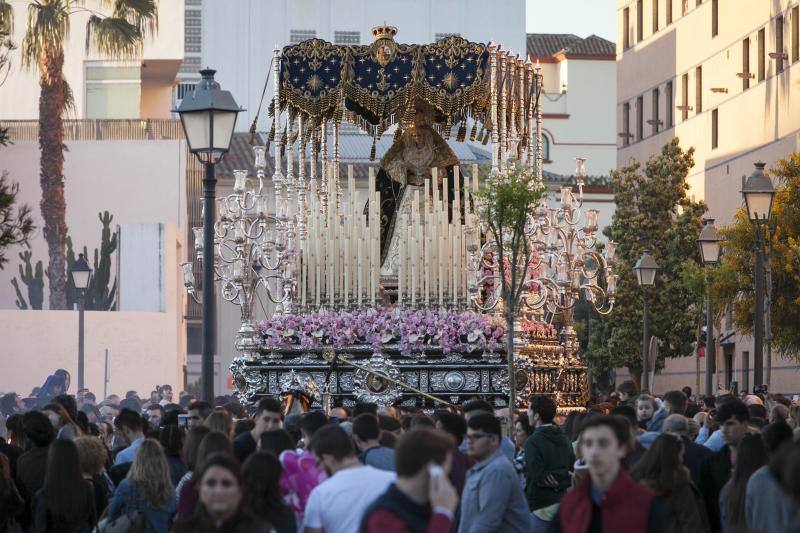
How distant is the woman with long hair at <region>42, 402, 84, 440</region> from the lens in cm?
1447

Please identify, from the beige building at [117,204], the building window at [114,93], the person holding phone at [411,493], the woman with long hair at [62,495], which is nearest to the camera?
the person holding phone at [411,493]

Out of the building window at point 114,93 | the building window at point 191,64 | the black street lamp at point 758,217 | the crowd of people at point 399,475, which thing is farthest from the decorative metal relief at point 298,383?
the building window at point 191,64

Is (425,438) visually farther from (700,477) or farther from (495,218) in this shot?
(495,218)

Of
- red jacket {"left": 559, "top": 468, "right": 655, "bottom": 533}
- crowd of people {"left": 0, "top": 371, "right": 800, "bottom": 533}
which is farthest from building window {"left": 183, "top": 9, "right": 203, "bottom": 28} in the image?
red jacket {"left": 559, "top": 468, "right": 655, "bottom": 533}

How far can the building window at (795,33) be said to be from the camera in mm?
45312

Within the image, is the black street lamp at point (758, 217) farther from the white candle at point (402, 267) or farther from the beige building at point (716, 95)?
the beige building at point (716, 95)

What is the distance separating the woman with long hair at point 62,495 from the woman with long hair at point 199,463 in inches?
64.6

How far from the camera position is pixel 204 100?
17.5 meters

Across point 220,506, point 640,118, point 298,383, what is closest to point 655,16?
→ point 640,118

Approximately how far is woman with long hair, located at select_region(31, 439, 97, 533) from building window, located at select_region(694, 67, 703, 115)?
148 feet

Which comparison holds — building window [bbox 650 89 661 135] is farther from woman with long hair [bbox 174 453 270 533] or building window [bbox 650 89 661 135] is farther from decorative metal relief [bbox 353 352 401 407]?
woman with long hair [bbox 174 453 270 533]

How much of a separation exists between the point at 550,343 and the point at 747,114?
26.1 meters

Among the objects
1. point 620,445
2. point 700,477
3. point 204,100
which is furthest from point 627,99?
point 620,445

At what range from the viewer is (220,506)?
8.41m
